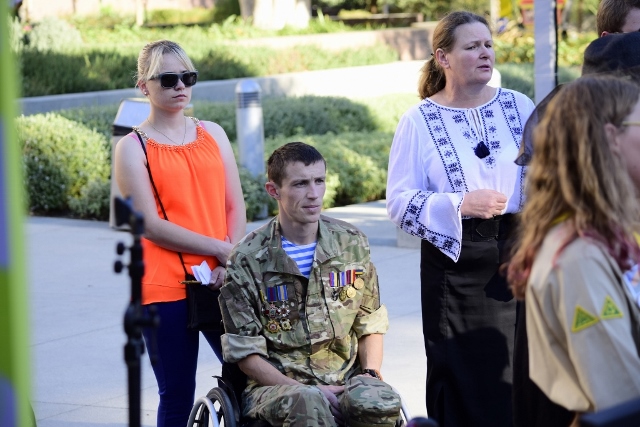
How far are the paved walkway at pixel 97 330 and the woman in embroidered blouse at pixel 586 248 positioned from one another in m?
3.19

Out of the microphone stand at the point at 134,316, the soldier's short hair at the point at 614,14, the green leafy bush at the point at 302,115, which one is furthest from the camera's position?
the green leafy bush at the point at 302,115

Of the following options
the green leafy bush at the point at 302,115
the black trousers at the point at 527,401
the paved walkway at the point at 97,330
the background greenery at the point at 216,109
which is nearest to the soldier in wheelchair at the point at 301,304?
the black trousers at the point at 527,401

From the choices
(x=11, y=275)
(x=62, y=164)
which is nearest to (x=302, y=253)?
(x=11, y=275)

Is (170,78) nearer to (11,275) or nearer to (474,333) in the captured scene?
(474,333)

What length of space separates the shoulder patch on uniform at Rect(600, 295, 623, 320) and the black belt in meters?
1.88

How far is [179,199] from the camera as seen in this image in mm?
4047

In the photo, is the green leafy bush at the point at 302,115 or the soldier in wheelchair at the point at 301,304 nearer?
the soldier in wheelchair at the point at 301,304

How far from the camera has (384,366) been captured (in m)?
6.10

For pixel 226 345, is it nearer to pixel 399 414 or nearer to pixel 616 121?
pixel 399 414

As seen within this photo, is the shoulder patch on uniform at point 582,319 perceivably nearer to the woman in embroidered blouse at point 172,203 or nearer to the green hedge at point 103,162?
the woman in embroidered blouse at point 172,203

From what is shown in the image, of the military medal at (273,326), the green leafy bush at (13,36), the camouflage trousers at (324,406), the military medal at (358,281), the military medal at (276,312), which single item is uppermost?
the green leafy bush at (13,36)

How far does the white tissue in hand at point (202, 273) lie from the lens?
3998 mm

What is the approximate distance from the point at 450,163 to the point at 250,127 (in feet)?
24.1

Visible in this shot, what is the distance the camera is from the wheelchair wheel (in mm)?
3557
